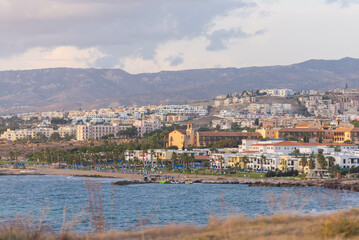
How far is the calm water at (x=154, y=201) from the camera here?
36.3 meters

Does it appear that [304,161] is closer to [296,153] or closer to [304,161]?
[304,161]

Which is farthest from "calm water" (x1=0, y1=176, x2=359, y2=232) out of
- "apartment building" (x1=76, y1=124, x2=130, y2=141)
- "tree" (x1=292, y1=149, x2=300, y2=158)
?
"apartment building" (x1=76, y1=124, x2=130, y2=141)

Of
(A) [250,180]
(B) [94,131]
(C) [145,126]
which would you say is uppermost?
(C) [145,126]

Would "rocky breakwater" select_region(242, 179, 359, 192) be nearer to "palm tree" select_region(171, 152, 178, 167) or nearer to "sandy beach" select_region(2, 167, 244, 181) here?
"sandy beach" select_region(2, 167, 244, 181)

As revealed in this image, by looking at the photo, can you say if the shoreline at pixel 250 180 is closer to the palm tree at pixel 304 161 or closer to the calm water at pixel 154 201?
the calm water at pixel 154 201

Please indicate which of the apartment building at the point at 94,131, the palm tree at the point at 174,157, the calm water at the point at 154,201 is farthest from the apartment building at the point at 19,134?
the calm water at the point at 154,201

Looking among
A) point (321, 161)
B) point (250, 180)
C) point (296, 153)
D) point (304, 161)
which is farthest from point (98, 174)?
point (321, 161)

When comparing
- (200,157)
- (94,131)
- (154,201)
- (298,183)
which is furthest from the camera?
(94,131)

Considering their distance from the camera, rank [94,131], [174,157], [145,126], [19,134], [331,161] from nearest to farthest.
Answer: [331,161], [174,157], [94,131], [145,126], [19,134]

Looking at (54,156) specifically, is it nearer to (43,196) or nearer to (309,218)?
(43,196)

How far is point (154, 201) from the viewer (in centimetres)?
3600

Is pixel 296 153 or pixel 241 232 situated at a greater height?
pixel 296 153

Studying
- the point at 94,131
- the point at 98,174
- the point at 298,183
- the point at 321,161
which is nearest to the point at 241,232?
the point at 298,183

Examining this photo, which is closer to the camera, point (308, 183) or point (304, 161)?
point (308, 183)
